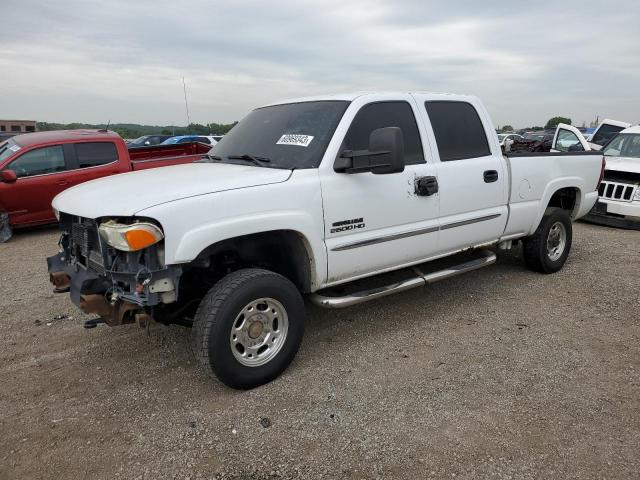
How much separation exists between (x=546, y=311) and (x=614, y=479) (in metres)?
2.27

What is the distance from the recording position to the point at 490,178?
14.8ft

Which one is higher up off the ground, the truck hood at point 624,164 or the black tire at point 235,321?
the truck hood at point 624,164

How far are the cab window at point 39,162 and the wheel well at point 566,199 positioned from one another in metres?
7.57

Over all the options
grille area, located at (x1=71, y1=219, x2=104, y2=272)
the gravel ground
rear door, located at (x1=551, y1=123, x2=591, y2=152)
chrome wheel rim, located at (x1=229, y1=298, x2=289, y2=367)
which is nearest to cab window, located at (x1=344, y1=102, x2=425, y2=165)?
chrome wheel rim, located at (x1=229, y1=298, x2=289, y2=367)

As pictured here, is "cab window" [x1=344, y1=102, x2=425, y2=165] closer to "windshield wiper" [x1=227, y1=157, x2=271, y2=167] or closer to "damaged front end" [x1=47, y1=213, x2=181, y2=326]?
"windshield wiper" [x1=227, y1=157, x2=271, y2=167]

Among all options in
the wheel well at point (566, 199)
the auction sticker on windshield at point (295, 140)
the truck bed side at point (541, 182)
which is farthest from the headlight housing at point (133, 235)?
the wheel well at point (566, 199)

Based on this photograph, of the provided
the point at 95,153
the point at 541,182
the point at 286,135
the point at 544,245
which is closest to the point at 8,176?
the point at 95,153

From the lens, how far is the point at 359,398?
316cm

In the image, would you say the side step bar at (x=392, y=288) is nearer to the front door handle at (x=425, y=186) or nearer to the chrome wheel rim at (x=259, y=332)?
the chrome wheel rim at (x=259, y=332)

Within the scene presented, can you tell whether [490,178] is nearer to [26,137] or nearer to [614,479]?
[614,479]

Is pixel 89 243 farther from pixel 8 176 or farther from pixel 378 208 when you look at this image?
pixel 8 176

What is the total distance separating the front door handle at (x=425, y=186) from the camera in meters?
3.93

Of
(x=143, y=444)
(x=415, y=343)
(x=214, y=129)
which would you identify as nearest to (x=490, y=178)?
(x=415, y=343)

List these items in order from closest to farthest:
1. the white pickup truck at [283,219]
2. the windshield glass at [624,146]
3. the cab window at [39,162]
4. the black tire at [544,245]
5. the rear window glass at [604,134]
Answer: the white pickup truck at [283,219] → the black tire at [544,245] → the cab window at [39,162] → the windshield glass at [624,146] → the rear window glass at [604,134]
